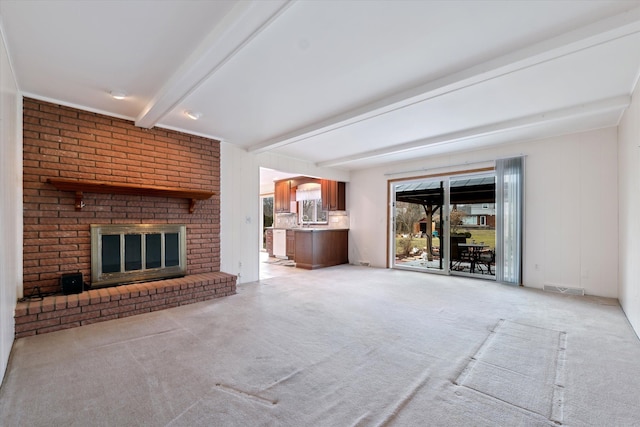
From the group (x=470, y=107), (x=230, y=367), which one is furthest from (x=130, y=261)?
(x=470, y=107)

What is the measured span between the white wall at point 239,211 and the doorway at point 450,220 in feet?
10.9

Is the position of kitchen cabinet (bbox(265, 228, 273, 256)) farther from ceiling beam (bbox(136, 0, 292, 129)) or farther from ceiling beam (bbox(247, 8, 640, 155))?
ceiling beam (bbox(136, 0, 292, 129))

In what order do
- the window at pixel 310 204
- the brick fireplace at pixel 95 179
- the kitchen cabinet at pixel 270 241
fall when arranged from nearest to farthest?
the brick fireplace at pixel 95 179 → the window at pixel 310 204 → the kitchen cabinet at pixel 270 241

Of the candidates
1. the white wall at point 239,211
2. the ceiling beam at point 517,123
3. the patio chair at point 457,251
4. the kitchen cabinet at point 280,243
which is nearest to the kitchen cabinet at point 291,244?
the kitchen cabinet at point 280,243

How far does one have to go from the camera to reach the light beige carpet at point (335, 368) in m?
1.75

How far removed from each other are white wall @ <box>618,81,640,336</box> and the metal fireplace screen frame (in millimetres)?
5542

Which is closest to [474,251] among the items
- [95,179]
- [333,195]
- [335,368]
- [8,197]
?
[333,195]

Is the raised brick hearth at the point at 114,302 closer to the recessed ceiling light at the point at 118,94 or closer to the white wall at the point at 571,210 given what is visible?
the recessed ceiling light at the point at 118,94

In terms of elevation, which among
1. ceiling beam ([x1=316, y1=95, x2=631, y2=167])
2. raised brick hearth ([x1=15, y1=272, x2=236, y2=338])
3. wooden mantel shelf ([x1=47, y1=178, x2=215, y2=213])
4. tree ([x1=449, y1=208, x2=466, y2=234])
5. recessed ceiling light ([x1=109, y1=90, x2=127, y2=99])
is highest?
recessed ceiling light ([x1=109, y1=90, x2=127, y2=99])

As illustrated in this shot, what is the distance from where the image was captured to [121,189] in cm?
370

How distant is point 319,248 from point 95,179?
182 inches

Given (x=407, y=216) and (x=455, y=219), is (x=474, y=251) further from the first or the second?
(x=407, y=216)

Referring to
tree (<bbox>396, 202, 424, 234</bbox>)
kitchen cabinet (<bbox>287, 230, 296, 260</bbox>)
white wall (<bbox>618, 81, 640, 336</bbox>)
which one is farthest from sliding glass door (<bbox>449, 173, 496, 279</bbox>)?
kitchen cabinet (<bbox>287, 230, 296, 260</bbox>)

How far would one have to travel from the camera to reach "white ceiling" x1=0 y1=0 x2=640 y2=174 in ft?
6.45
